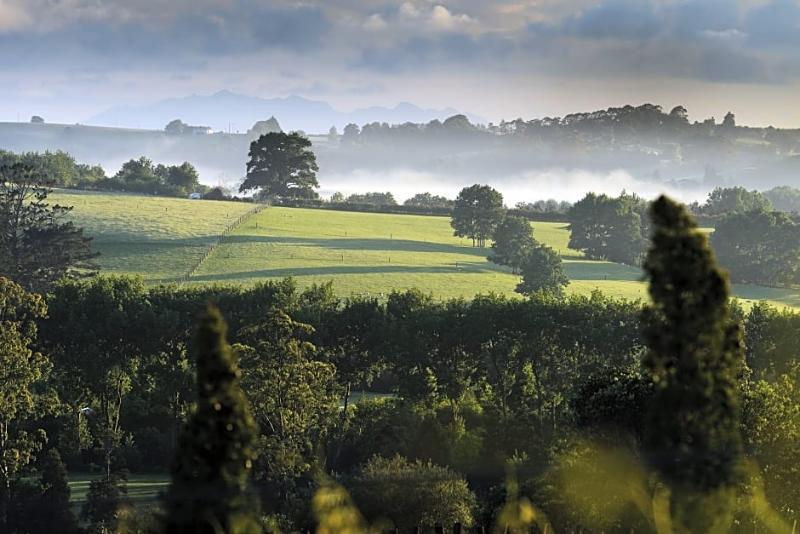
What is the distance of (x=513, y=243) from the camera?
100 metres

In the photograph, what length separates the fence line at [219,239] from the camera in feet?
270

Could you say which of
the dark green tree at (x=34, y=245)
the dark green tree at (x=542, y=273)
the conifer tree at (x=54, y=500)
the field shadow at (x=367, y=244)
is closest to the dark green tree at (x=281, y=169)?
the field shadow at (x=367, y=244)

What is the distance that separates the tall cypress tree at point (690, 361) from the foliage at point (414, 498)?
23436mm

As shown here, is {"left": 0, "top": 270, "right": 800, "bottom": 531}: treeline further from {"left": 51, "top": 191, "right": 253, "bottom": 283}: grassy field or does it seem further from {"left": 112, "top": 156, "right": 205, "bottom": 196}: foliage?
{"left": 112, "top": 156, "right": 205, "bottom": 196}: foliage

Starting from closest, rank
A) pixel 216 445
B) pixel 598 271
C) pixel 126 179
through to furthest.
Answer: pixel 216 445 < pixel 598 271 < pixel 126 179

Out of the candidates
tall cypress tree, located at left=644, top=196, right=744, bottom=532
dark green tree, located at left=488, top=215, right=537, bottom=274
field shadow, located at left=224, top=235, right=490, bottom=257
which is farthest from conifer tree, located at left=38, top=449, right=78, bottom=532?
dark green tree, located at left=488, top=215, right=537, bottom=274

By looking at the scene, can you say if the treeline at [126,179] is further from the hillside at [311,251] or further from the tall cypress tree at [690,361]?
the tall cypress tree at [690,361]

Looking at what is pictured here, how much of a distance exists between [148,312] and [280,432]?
17.0 m

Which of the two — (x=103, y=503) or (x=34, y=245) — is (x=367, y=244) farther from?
(x=103, y=503)

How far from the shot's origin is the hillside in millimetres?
86062

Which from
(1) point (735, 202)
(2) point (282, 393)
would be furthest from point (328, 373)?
(1) point (735, 202)

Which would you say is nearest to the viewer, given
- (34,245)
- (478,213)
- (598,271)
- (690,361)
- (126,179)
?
(690,361)

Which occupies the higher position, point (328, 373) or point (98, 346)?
point (328, 373)

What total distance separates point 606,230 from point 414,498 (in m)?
94.1
